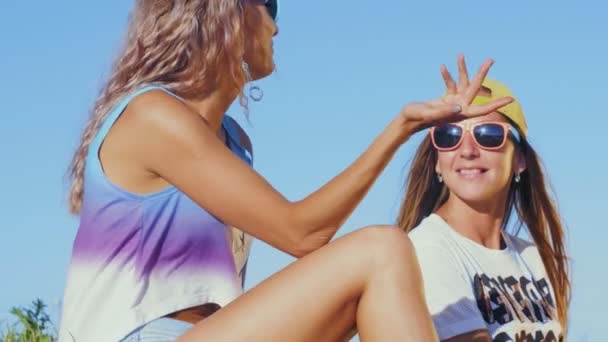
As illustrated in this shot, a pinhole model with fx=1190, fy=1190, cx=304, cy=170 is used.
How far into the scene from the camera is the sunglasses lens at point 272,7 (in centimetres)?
425

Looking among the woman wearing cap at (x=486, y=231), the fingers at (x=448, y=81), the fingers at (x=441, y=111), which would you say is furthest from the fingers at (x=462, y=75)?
the woman wearing cap at (x=486, y=231)

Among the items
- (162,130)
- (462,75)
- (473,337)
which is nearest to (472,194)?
(473,337)

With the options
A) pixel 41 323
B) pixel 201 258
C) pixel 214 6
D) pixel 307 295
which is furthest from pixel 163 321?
pixel 41 323

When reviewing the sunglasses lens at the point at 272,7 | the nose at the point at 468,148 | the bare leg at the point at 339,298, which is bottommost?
the bare leg at the point at 339,298

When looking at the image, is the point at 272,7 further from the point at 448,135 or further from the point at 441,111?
the point at 448,135

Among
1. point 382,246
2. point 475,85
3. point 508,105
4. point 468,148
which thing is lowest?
point 382,246

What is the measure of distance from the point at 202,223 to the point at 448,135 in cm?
206

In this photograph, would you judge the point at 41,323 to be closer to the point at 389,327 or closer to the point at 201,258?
the point at 201,258

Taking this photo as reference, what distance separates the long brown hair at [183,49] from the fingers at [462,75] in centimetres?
73

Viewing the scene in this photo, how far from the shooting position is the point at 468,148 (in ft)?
18.1

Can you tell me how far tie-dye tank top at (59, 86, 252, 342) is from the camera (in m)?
3.69

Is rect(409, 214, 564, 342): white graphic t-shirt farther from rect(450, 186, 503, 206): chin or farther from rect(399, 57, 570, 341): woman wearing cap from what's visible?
rect(450, 186, 503, 206): chin

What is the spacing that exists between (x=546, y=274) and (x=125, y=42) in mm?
2661

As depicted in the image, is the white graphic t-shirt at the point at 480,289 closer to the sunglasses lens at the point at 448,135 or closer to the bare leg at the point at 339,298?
the sunglasses lens at the point at 448,135
